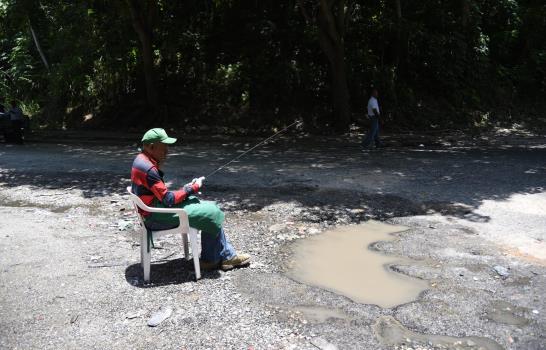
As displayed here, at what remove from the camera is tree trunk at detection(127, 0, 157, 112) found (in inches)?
694

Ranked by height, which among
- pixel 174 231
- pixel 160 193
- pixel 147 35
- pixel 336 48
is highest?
pixel 147 35

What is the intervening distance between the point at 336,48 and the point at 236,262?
11.8 metres

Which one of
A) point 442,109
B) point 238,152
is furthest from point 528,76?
point 238,152

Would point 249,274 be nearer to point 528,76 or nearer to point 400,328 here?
point 400,328

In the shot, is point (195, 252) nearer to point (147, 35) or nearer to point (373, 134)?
point (373, 134)

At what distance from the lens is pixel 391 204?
26.4ft

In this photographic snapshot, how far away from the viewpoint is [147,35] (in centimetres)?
1819

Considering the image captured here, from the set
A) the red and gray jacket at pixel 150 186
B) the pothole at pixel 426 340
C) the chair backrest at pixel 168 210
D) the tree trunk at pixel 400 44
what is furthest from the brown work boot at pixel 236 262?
the tree trunk at pixel 400 44

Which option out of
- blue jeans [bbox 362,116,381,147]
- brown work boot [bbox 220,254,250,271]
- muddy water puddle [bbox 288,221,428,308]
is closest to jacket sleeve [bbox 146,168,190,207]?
brown work boot [bbox 220,254,250,271]

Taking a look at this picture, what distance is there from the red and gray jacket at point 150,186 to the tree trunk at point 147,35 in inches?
535

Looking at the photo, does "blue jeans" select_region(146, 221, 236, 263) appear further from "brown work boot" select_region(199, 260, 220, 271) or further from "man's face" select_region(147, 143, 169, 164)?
Result: "man's face" select_region(147, 143, 169, 164)

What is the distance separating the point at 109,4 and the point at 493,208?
16.7 meters

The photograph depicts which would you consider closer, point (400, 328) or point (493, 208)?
point (400, 328)

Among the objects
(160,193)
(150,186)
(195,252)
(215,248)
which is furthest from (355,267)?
(150,186)
